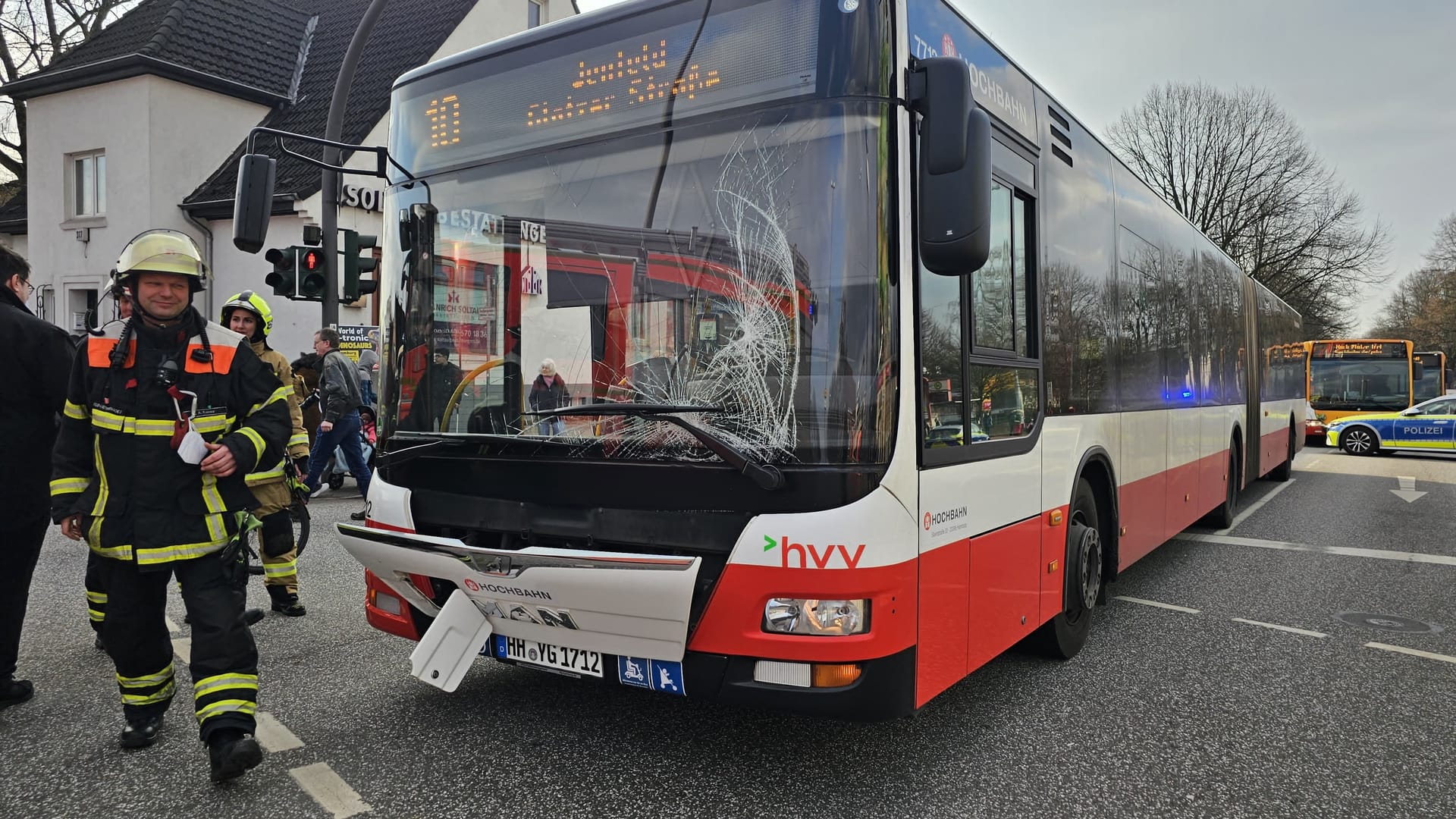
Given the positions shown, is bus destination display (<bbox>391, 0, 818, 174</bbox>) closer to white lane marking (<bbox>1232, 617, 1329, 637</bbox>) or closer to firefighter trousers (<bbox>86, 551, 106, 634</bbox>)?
firefighter trousers (<bbox>86, 551, 106, 634</bbox>)

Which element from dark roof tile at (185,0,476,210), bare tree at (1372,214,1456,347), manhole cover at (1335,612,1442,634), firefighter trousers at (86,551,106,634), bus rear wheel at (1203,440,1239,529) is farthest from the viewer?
bare tree at (1372,214,1456,347)

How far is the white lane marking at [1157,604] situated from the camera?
6418 mm

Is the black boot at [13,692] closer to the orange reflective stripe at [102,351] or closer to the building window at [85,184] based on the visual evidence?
the orange reflective stripe at [102,351]

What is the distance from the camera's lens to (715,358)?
3168 millimetres

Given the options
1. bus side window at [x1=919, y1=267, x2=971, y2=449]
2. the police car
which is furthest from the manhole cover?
the police car

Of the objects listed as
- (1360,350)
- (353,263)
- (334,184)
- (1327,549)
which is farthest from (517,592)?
(1360,350)

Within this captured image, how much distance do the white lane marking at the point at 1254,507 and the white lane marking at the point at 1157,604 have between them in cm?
381

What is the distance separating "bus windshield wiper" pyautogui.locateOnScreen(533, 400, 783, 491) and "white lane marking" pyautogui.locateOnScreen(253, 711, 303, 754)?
1.78 m

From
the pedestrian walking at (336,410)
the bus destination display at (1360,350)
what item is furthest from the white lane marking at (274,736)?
the bus destination display at (1360,350)

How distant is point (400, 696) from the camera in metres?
4.37

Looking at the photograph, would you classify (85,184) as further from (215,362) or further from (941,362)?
(941,362)

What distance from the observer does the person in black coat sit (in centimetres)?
423

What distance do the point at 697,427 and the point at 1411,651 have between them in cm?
479

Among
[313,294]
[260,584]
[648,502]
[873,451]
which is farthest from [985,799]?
[313,294]
